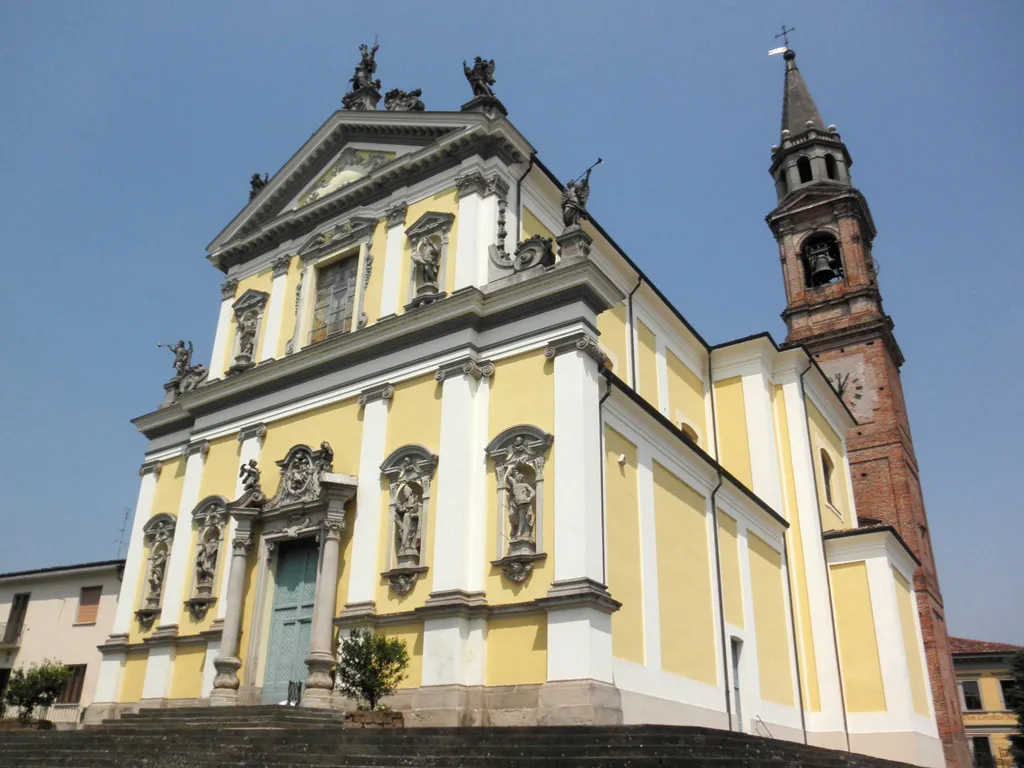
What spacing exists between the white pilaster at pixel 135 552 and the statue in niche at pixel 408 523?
25.5 feet

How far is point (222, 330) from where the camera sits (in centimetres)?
2064

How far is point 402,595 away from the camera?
46.4 feet

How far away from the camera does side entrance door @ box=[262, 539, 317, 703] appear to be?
15.4 metres

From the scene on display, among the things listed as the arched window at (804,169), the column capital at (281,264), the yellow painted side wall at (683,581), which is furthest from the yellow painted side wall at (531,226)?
the arched window at (804,169)

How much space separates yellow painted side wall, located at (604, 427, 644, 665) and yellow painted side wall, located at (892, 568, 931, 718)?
420 inches

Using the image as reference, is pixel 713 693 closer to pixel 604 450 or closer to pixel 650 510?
pixel 650 510

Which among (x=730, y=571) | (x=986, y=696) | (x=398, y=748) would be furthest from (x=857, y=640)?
(x=986, y=696)

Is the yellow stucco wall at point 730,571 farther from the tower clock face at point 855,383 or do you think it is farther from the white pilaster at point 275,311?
the tower clock face at point 855,383

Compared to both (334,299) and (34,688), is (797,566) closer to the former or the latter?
(334,299)

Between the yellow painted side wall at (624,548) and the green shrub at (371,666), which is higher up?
the yellow painted side wall at (624,548)

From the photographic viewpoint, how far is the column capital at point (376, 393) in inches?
631

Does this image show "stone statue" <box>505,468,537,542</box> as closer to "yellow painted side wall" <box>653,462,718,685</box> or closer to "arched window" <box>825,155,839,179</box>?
"yellow painted side wall" <box>653,462,718,685</box>

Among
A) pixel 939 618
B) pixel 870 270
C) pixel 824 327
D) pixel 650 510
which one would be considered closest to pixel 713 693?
pixel 650 510

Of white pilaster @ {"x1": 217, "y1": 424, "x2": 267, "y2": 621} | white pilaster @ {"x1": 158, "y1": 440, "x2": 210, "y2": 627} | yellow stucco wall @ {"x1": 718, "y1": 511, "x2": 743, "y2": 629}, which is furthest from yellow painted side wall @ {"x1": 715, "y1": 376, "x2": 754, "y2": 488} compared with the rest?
white pilaster @ {"x1": 158, "y1": 440, "x2": 210, "y2": 627}
